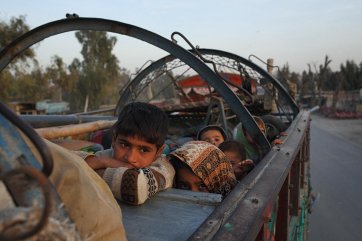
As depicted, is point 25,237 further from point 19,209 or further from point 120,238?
point 120,238

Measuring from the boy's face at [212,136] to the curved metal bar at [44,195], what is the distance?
2.28 meters

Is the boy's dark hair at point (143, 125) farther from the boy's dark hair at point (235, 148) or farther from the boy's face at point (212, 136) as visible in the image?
the boy's face at point (212, 136)

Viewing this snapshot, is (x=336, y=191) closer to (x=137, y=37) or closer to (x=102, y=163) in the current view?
(x=137, y=37)

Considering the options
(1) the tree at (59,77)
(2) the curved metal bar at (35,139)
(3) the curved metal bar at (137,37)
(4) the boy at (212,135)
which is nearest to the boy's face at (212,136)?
(4) the boy at (212,135)

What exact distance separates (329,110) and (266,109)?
22.6 meters

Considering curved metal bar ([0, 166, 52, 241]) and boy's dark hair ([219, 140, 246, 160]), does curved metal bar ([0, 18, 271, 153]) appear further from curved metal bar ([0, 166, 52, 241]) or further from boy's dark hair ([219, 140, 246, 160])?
curved metal bar ([0, 166, 52, 241])

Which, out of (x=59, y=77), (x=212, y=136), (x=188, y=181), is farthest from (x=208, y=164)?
(x=59, y=77)

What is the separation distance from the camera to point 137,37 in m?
1.94

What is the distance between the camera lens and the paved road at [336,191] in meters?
4.88

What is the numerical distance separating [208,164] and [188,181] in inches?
4.2

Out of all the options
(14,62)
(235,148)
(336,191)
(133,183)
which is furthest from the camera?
(14,62)

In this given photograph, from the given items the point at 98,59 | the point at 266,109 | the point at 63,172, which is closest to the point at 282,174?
the point at 63,172

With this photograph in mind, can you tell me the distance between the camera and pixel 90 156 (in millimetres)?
1347

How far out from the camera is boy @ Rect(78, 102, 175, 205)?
119 cm
